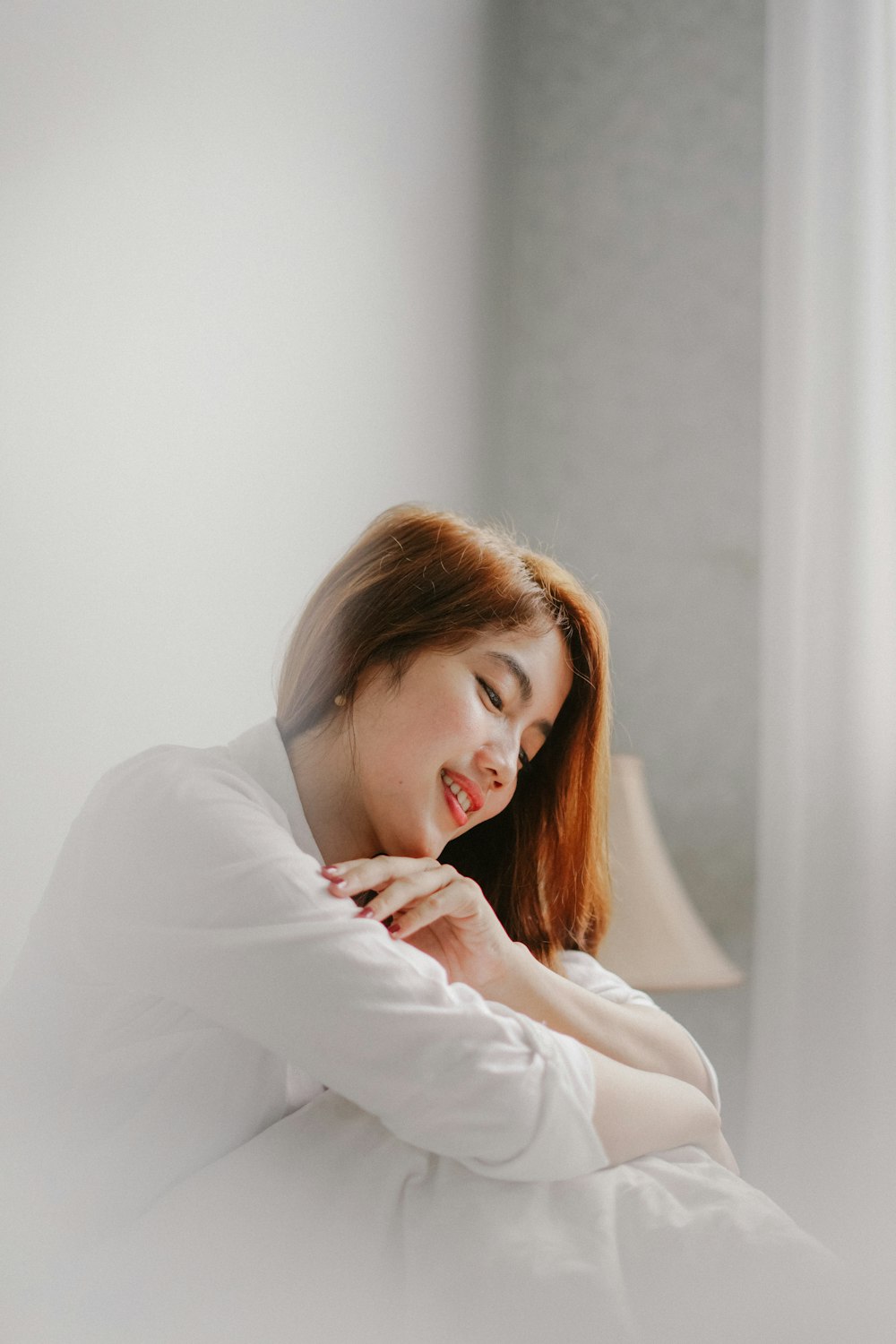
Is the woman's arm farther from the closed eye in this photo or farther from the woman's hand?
the closed eye

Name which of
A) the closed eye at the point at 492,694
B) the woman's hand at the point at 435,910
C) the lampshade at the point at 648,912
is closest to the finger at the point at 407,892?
the woman's hand at the point at 435,910

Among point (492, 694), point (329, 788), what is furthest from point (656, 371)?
point (329, 788)

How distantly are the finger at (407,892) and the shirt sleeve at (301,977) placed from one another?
0.09 feet

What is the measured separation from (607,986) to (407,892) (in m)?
0.25

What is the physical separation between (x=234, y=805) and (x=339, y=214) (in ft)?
1.36

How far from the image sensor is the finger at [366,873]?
51 centimetres

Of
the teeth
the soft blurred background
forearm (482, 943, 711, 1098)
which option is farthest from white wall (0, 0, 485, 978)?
forearm (482, 943, 711, 1098)

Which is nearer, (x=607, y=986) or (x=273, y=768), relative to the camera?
(x=273, y=768)

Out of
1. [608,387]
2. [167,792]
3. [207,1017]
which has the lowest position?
[207,1017]

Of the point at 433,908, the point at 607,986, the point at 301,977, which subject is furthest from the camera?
the point at 607,986

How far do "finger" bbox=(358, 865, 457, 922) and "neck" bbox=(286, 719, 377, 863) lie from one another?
0.06 metres

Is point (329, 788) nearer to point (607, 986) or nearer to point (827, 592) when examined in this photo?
point (607, 986)

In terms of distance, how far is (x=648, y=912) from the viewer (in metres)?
0.78

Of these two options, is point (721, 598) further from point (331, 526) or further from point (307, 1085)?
point (307, 1085)
